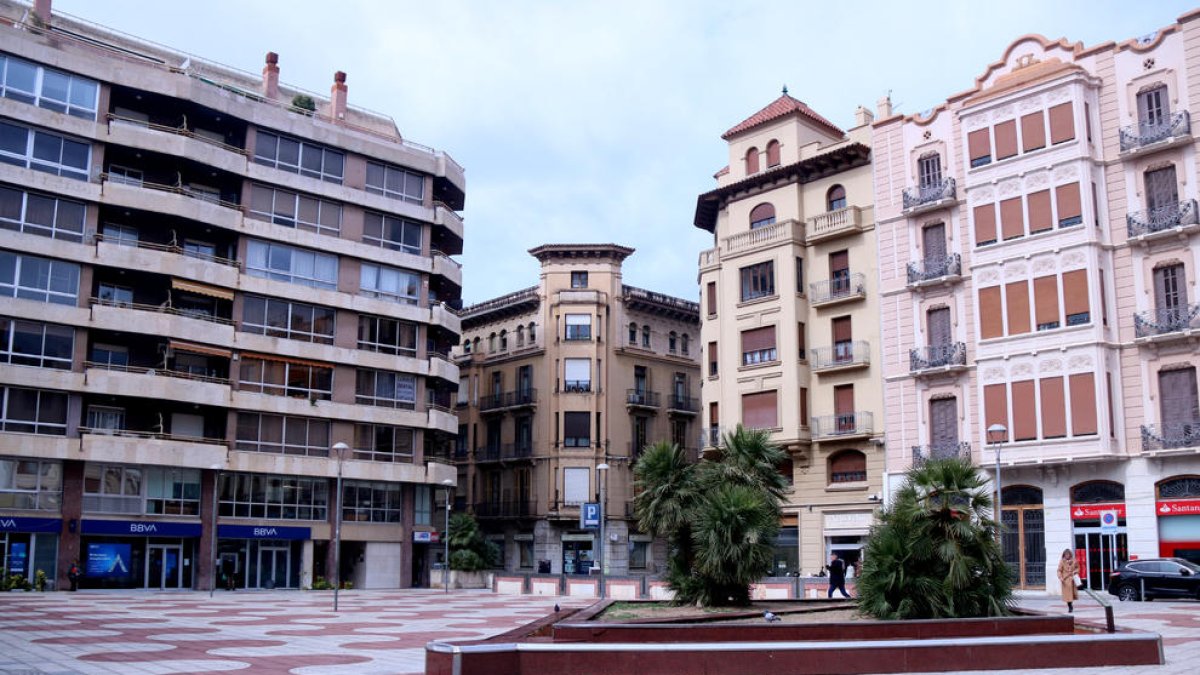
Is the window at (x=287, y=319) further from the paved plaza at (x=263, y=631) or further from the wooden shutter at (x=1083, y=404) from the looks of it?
the wooden shutter at (x=1083, y=404)

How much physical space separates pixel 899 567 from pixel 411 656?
7.96 metres

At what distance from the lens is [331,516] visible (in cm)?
5478

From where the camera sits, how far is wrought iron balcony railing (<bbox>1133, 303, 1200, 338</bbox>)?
39781 millimetres

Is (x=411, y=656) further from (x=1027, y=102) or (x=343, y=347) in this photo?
(x=343, y=347)

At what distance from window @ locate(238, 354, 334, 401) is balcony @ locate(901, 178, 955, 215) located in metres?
28.7

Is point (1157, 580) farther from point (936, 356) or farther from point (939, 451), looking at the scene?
point (936, 356)

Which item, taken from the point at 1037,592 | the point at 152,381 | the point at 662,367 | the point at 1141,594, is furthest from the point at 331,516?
the point at 1141,594

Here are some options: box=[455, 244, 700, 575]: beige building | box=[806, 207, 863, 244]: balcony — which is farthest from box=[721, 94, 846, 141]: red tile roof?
box=[455, 244, 700, 575]: beige building

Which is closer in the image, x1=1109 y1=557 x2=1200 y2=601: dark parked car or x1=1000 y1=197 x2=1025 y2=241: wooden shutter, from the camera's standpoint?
x1=1109 y1=557 x2=1200 y2=601: dark parked car

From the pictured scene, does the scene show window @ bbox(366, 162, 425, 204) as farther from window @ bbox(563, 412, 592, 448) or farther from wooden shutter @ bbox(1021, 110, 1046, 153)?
wooden shutter @ bbox(1021, 110, 1046, 153)

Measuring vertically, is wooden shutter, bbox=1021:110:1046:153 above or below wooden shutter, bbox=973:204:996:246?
above

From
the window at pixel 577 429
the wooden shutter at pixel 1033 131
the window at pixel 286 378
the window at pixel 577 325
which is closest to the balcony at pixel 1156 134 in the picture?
the wooden shutter at pixel 1033 131

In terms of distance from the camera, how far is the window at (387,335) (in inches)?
2255

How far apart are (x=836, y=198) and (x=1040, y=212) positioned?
34.7 feet
